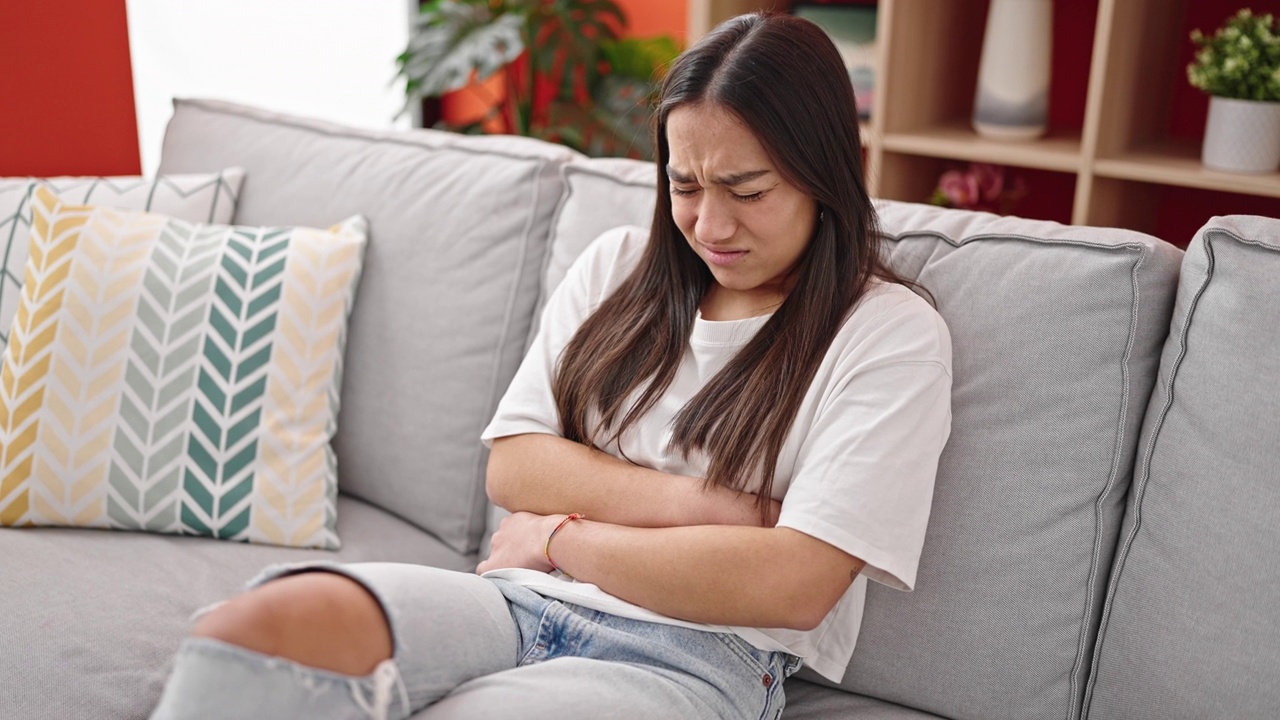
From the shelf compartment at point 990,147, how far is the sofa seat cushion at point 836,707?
1.22m

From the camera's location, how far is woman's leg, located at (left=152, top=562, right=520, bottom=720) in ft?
2.98

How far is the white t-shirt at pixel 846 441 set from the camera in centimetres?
108

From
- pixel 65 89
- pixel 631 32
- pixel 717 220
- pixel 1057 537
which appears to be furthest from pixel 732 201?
pixel 631 32

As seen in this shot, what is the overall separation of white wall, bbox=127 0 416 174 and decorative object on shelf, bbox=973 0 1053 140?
133 centimetres

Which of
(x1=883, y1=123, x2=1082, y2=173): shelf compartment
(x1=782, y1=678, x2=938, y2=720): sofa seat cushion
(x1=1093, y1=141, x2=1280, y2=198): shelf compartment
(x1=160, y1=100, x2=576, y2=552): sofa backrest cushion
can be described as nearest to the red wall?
(x1=160, y1=100, x2=576, y2=552): sofa backrest cushion

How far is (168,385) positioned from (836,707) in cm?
100

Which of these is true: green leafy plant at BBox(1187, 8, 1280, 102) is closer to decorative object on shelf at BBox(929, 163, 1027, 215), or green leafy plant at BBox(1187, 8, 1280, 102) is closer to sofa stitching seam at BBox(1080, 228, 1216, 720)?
decorative object on shelf at BBox(929, 163, 1027, 215)

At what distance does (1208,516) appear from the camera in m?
1.15

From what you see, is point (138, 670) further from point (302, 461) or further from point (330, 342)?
point (330, 342)

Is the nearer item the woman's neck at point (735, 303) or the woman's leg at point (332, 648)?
the woman's leg at point (332, 648)

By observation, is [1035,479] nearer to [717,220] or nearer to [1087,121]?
[717,220]

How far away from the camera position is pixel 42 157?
206 centimetres

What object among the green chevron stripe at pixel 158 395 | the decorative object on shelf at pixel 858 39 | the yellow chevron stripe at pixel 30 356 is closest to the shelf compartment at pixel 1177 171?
the decorative object on shelf at pixel 858 39

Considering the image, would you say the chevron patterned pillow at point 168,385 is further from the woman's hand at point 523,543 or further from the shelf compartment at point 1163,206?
the shelf compartment at point 1163,206
